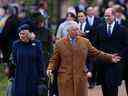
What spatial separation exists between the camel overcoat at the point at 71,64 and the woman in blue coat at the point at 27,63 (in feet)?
0.91

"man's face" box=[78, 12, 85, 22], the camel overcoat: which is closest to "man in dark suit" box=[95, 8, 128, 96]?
the camel overcoat

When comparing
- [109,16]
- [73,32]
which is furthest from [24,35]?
[109,16]

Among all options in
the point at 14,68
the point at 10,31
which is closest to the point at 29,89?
the point at 14,68

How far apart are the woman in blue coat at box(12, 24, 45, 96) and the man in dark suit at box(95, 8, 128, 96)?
169cm

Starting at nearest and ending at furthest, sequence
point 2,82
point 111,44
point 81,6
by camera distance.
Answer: point 111,44
point 2,82
point 81,6

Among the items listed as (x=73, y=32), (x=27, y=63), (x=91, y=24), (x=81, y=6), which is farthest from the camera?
(x=81, y=6)

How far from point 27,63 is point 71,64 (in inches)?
29.3

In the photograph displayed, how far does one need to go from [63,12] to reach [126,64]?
1774cm

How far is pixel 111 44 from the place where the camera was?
14.8m

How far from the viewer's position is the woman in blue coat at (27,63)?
13.4 metres

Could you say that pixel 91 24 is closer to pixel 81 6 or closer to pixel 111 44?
pixel 111 44

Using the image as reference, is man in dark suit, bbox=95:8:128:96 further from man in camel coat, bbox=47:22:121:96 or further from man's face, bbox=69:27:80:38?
man's face, bbox=69:27:80:38

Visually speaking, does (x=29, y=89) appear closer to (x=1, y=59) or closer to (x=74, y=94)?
(x=74, y=94)

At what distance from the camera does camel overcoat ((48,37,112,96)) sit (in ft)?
43.4
